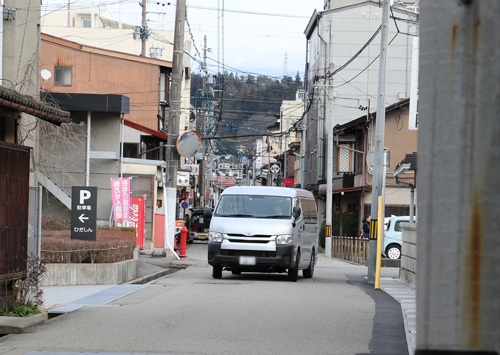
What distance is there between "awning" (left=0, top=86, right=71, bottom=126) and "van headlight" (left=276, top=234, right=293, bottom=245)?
806 cm

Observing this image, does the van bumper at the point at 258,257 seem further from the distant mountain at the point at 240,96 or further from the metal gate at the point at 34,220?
the distant mountain at the point at 240,96

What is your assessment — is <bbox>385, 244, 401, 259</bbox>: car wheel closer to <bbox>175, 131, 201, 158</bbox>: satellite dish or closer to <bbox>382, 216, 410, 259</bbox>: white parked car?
<bbox>382, 216, 410, 259</bbox>: white parked car

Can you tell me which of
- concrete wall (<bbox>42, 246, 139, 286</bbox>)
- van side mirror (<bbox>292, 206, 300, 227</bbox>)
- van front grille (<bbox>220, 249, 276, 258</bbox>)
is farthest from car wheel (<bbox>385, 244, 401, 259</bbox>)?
concrete wall (<bbox>42, 246, 139, 286</bbox>)

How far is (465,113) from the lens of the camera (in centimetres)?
342

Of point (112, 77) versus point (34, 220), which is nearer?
point (34, 220)

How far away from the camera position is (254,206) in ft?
64.0

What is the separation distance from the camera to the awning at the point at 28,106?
32.6 ft

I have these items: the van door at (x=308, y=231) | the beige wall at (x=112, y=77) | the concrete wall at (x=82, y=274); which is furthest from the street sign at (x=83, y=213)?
the beige wall at (x=112, y=77)

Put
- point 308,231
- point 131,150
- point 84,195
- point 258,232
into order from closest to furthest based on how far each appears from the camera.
Answer: point 84,195
point 258,232
point 308,231
point 131,150

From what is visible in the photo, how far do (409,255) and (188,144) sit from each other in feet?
37.2

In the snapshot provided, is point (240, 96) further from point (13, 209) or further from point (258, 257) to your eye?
point (13, 209)

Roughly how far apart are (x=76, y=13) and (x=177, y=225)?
1660 inches

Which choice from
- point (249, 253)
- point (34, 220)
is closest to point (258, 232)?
point (249, 253)

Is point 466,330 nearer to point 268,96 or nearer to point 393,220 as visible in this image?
point 393,220
